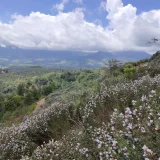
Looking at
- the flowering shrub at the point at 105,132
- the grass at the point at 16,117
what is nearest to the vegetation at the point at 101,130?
the flowering shrub at the point at 105,132

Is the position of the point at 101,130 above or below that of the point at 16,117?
above

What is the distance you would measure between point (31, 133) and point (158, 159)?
7.27 m

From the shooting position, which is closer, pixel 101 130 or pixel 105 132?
pixel 105 132

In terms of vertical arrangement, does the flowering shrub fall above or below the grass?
above

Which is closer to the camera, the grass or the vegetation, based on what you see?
the vegetation

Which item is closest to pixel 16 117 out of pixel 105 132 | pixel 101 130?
pixel 101 130

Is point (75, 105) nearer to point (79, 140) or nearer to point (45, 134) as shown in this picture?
point (45, 134)

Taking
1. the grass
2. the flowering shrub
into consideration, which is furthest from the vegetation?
the grass

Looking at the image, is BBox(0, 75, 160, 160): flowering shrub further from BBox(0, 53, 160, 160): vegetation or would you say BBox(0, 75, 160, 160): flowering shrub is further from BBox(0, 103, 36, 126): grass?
BBox(0, 103, 36, 126): grass

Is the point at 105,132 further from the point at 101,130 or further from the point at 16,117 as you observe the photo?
the point at 16,117

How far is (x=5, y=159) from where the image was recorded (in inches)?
285

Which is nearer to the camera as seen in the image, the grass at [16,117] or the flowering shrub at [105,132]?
the flowering shrub at [105,132]

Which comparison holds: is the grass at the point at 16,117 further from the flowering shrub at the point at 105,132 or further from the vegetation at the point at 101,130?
the vegetation at the point at 101,130

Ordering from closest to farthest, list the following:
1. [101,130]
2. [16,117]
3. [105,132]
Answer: [105,132] → [101,130] → [16,117]
